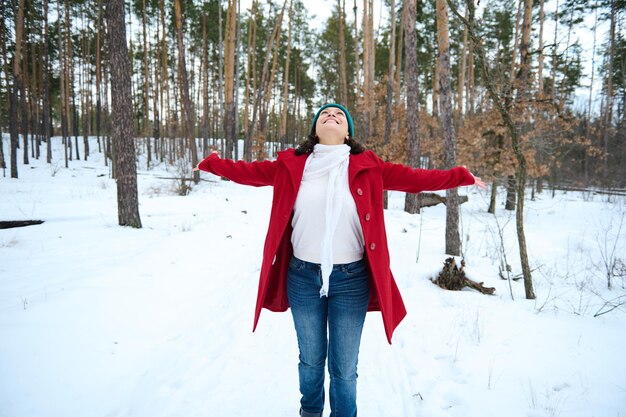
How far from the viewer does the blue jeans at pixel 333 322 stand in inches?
70.9

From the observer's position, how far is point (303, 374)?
1.95 metres

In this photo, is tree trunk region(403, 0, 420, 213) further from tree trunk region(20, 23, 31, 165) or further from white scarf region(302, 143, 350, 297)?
tree trunk region(20, 23, 31, 165)

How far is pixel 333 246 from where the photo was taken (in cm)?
176

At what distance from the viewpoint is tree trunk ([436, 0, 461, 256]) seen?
616cm

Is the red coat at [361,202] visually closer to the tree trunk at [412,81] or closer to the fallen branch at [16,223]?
the fallen branch at [16,223]

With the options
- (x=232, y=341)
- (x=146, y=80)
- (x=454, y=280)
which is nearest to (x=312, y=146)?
(x=232, y=341)

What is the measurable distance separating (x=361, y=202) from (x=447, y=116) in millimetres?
5518

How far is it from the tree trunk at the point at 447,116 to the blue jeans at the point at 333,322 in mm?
5089

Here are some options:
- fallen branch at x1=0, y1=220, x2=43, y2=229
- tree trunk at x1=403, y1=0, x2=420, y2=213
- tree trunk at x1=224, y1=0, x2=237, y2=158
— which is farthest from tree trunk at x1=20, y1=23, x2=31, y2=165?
tree trunk at x1=403, y1=0, x2=420, y2=213

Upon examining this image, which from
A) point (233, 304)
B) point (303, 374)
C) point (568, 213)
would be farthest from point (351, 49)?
point (303, 374)

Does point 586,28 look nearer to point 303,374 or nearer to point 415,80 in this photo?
point 415,80

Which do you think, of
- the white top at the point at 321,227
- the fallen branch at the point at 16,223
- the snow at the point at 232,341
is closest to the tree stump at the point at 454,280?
the snow at the point at 232,341

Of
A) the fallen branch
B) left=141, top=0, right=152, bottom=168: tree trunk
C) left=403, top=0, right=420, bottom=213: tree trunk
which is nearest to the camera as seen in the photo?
the fallen branch

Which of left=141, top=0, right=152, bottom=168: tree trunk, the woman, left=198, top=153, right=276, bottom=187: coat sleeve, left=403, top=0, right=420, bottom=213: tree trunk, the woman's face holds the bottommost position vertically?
the woman
